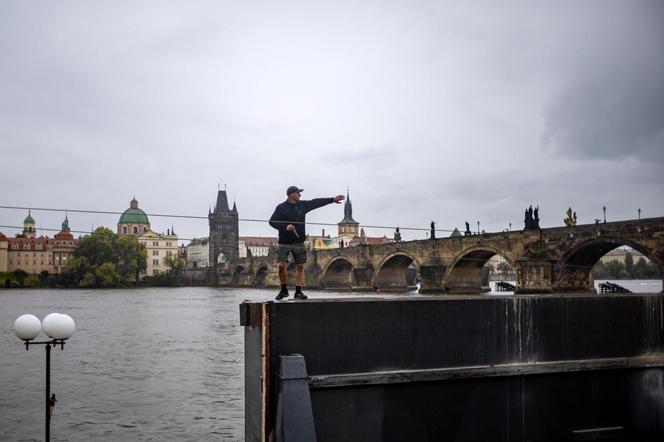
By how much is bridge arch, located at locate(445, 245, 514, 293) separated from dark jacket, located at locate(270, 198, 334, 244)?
142ft

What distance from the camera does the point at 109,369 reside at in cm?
1734

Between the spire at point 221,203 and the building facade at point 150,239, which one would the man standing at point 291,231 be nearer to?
the building facade at point 150,239

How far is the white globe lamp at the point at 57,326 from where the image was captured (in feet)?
24.4

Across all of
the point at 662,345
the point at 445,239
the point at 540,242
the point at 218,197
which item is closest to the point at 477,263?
the point at 445,239

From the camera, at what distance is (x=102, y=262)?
95062mm

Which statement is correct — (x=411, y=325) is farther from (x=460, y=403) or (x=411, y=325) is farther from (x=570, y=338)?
(x=570, y=338)

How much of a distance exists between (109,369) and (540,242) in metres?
34.1

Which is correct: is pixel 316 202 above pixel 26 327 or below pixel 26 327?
above

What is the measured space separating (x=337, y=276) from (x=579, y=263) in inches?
1836

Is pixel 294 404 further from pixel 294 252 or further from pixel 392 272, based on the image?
pixel 392 272

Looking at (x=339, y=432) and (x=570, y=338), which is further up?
(x=570, y=338)

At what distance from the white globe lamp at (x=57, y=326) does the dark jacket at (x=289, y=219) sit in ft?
9.32

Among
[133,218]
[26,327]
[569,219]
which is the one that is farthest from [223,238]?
[26,327]

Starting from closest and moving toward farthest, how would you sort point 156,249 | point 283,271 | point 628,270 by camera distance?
point 283,271, point 628,270, point 156,249
